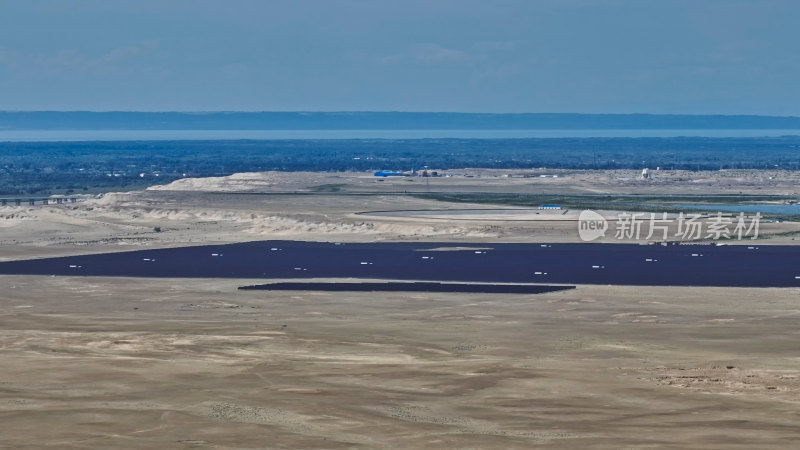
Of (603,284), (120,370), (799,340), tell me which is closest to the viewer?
(120,370)

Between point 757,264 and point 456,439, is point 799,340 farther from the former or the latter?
point 757,264

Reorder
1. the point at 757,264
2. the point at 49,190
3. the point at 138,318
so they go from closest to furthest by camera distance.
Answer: the point at 138,318 → the point at 757,264 → the point at 49,190

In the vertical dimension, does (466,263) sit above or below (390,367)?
above

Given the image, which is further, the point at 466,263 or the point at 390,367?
the point at 466,263

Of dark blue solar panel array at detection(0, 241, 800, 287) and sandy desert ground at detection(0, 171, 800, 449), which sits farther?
dark blue solar panel array at detection(0, 241, 800, 287)

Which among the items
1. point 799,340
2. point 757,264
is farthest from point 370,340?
point 757,264

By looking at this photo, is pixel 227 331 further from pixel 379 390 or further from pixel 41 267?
pixel 41 267

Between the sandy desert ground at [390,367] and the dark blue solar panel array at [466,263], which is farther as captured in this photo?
the dark blue solar panel array at [466,263]

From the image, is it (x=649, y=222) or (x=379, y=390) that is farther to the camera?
Result: (x=649, y=222)
